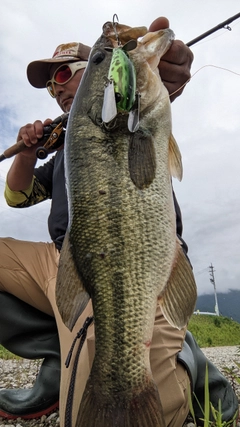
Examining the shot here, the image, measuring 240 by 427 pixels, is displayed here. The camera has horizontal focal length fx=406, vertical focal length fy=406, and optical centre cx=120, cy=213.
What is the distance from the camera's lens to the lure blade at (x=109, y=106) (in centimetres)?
226

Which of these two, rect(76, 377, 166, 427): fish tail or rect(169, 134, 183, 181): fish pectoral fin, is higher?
rect(169, 134, 183, 181): fish pectoral fin

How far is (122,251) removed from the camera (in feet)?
7.38

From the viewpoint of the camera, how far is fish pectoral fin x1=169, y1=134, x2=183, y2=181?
2.57 metres

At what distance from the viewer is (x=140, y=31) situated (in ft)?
9.25

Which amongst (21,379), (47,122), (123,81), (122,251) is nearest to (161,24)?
(123,81)

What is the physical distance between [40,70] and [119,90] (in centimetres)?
276

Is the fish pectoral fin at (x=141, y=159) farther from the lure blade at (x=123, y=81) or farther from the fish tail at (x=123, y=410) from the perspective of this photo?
the fish tail at (x=123, y=410)

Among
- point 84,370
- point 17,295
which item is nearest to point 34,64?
point 17,295

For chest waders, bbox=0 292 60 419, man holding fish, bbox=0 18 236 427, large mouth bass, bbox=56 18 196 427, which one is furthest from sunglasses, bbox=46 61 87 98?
chest waders, bbox=0 292 60 419

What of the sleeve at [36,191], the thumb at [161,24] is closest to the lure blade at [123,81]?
the thumb at [161,24]

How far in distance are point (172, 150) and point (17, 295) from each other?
2226mm

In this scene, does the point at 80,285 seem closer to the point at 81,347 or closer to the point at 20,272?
the point at 81,347

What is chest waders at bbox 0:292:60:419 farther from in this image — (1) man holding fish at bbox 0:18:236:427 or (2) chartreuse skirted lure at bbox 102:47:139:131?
(2) chartreuse skirted lure at bbox 102:47:139:131

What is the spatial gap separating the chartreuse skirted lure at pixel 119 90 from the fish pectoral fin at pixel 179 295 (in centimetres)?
88
